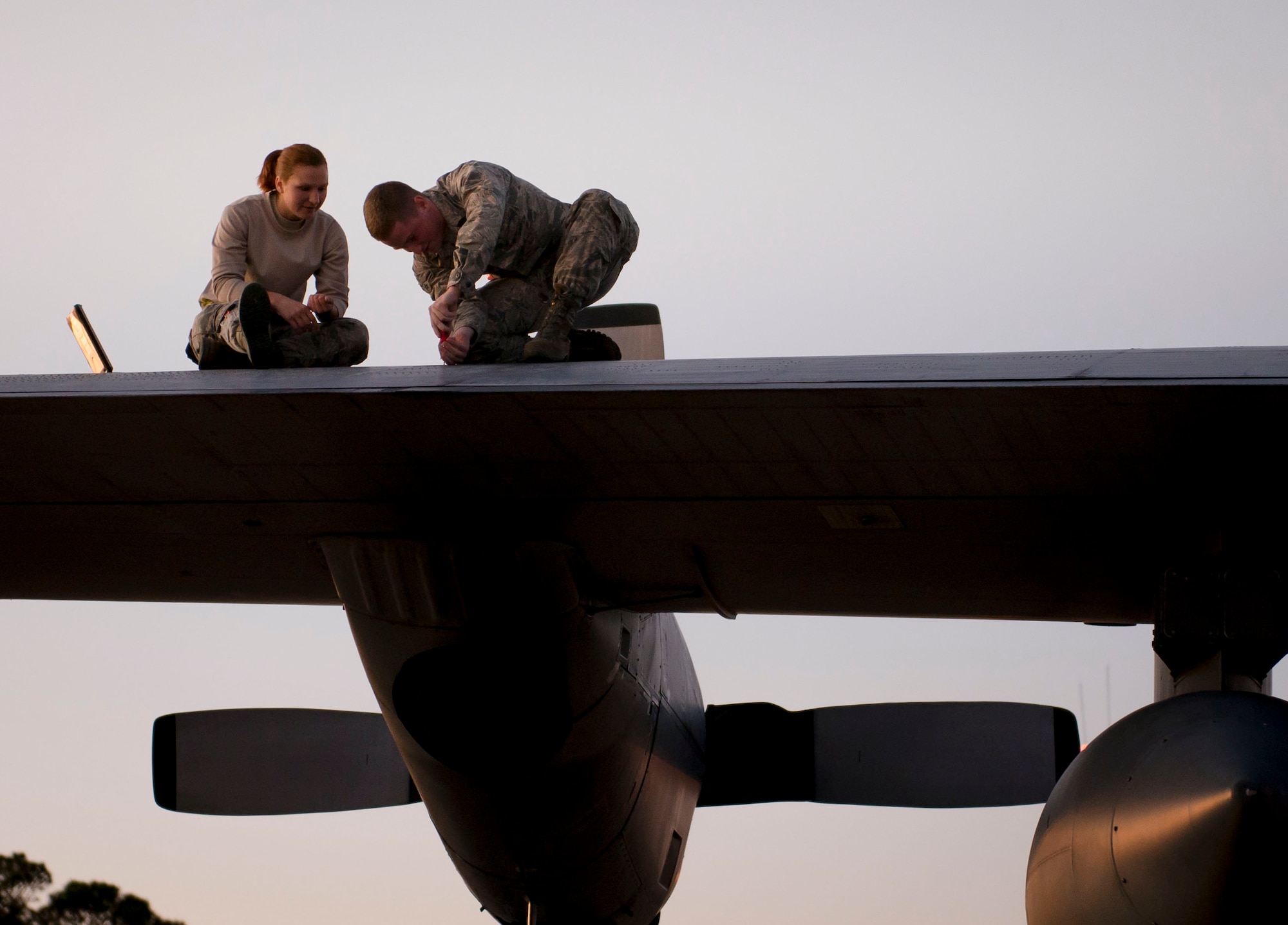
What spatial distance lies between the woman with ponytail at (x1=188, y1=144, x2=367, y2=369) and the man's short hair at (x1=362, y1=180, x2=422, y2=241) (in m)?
0.54

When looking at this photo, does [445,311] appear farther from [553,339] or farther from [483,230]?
[553,339]

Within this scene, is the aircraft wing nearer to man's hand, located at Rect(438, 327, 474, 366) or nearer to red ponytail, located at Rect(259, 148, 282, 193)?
man's hand, located at Rect(438, 327, 474, 366)

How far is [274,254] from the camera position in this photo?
6.39 meters

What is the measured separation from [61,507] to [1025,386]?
4160 millimetres

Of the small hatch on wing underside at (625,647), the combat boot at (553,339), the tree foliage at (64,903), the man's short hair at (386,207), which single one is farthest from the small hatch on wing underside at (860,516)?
the tree foliage at (64,903)

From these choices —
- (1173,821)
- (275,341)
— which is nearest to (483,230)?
(275,341)

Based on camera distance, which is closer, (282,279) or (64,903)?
(282,279)

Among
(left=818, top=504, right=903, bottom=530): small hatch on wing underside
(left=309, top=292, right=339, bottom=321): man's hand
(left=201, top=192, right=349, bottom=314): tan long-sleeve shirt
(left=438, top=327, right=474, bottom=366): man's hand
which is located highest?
(left=201, top=192, right=349, bottom=314): tan long-sleeve shirt

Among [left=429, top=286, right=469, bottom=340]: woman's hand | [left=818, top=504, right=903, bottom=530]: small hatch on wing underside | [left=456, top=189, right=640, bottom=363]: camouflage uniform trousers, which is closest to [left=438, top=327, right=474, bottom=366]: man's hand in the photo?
[left=429, top=286, right=469, bottom=340]: woman's hand

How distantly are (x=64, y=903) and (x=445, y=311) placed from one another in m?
6.22

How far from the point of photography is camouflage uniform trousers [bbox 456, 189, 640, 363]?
20.2 ft

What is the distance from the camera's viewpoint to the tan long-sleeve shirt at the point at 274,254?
6234 mm

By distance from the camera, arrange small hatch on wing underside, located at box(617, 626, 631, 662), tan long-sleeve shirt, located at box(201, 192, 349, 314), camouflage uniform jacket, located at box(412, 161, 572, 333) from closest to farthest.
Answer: camouflage uniform jacket, located at box(412, 161, 572, 333), tan long-sleeve shirt, located at box(201, 192, 349, 314), small hatch on wing underside, located at box(617, 626, 631, 662)

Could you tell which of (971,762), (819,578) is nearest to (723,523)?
(819,578)
